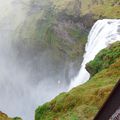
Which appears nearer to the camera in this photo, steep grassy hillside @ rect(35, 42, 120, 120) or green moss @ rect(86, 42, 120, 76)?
steep grassy hillside @ rect(35, 42, 120, 120)

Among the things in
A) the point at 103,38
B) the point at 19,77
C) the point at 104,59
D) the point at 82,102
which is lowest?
the point at 19,77

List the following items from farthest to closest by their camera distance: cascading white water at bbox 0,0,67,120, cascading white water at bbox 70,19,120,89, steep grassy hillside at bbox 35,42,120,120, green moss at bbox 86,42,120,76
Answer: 1. cascading white water at bbox 0,0,67,120
2. cascading white water at bbox 70,19,120,89
3. green moss at bbox 86,42,120,76
4. steep grassy hillside at bbox 35,42,120,120

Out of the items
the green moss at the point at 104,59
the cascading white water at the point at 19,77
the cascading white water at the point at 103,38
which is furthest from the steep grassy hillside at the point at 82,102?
the cascading white water at the point at 19,77

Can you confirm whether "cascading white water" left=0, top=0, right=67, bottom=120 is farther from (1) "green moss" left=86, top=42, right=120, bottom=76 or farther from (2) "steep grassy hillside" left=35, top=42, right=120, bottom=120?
(2) "steep grassy hillside" left=35, top=42, right=120, bottom=120

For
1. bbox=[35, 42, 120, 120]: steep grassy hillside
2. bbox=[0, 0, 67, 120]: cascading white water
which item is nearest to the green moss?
bbox=[35, 42, 120, 120]: steep grassy hillside

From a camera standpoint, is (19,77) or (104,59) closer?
(104,59)

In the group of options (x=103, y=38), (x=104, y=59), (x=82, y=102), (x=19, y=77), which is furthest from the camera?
(x=19, y=77)

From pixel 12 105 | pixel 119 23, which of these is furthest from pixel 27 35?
pixel 119 23

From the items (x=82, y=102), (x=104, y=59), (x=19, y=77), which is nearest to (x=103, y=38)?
(x=104, y=59)

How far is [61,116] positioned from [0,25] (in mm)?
101958

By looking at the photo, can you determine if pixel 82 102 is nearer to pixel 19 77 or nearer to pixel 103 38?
pixel 103 38

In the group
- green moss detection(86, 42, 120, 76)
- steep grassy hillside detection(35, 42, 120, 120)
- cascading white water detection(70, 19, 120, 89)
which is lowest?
cascading white water detection(70, 19, 120, 89)

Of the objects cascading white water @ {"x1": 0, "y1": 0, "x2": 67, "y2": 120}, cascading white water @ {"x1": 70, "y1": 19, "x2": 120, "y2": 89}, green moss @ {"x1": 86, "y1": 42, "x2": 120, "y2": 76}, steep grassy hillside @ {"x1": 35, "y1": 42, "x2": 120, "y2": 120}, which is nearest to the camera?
steep grassy hillside @ {"x1": 35, "y1": 42, "x2": 120, "y2": 120}

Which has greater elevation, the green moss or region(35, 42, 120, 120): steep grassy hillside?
region(35, 42, 120, 120): steep grassy hillside
